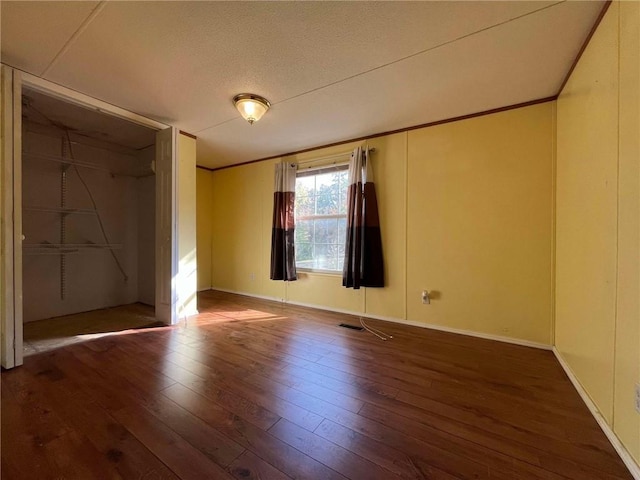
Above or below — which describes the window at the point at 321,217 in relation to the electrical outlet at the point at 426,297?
above

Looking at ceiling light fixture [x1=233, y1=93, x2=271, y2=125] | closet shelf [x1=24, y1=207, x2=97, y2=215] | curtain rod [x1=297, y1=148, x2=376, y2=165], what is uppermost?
ceiling light fixture [x1=233, y1=93, x2=271, y2=125]

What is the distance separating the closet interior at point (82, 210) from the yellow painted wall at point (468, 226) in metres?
2.78

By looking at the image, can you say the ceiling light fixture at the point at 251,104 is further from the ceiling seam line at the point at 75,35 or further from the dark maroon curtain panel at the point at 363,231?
the dark maroon curtain panel at the point at 363,231

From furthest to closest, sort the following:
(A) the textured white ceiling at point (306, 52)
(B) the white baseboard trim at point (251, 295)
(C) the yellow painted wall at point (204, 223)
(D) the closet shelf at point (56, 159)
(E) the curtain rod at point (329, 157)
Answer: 1. (C) the yellow painted wall at point (204, 223)
2. (B) the white baseboard trim at point (251, 295)
3. (E) the curtain rod at point (329, 157)
4. (D) the closet shelf at point (56, 159)
5. (A) the textured white ceiling at point (306, 52)

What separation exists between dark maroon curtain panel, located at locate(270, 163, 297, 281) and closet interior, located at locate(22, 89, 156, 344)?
172 centimetres

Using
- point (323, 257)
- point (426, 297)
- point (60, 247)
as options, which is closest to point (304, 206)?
point (323, 257)

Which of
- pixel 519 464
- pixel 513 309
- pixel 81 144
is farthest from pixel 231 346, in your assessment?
pixel 81 144

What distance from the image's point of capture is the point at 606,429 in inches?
53.5

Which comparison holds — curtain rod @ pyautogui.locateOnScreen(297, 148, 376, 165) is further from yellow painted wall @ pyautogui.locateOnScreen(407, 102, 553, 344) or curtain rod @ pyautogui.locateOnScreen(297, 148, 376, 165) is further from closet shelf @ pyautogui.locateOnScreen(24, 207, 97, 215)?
closet shelf @ pyautogui.locateOnScreen(24, 207, 97, 215)

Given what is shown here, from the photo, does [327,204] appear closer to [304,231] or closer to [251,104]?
[304,231]

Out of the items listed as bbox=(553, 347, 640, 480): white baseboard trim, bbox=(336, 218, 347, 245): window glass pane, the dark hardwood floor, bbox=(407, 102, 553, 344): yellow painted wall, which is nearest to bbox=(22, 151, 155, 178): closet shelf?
the dark hardwood floor

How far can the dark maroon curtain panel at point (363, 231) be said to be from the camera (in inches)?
125

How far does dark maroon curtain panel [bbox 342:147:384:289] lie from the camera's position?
3.19 meters

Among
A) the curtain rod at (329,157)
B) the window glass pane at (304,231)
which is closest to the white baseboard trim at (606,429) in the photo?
the curtain rod at (329,157)
